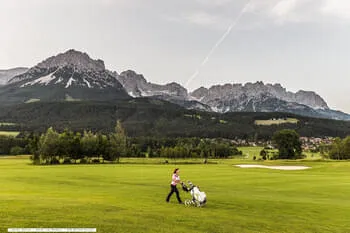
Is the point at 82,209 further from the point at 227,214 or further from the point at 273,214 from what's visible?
the point at 273,214

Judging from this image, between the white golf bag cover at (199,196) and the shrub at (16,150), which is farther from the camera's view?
the shrub at (16,150)

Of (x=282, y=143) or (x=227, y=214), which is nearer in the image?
(x=227, y=214)

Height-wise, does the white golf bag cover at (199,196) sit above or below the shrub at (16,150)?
below

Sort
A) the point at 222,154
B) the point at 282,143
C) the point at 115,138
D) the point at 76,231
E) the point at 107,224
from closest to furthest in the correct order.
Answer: the point at 76,231, the point at 107,224, the point at 115,138, the point at 282,143, the point at 222,154

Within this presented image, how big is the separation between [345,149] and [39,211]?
15859cm

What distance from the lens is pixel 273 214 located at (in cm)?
2709

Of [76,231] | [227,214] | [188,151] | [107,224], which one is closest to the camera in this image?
[76,231]

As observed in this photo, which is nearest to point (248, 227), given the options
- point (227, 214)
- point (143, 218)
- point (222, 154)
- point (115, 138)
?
point (227, 214)

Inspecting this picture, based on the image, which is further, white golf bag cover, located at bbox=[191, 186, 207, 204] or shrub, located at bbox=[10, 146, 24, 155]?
shrub, located at bbox=[10, 146, 24, 155]

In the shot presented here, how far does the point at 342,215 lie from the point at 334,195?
44.1 ft

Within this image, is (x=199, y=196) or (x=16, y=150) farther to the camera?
(x=16, y=150)

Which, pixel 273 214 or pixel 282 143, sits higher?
pixel 282 143

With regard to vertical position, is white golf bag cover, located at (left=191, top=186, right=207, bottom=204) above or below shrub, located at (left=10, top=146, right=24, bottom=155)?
below

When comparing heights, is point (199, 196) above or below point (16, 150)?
below
